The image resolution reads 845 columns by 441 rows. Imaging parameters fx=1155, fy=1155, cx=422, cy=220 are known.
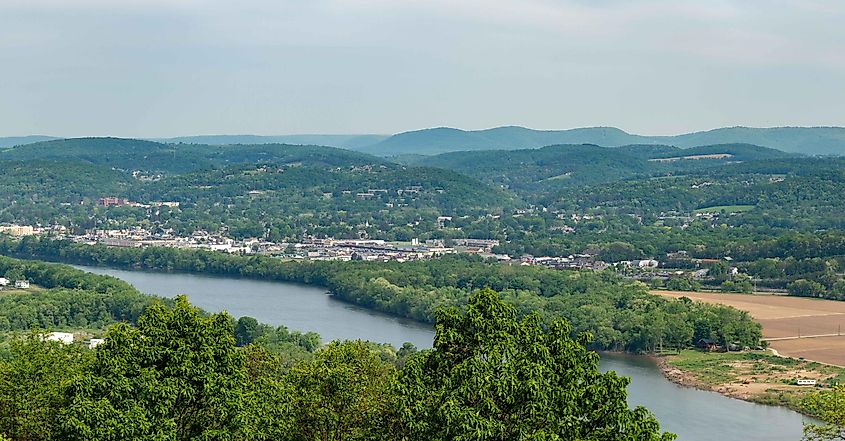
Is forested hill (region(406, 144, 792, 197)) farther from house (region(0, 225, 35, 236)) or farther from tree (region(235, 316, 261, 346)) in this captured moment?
tree (region(235, 316, 261, 346))

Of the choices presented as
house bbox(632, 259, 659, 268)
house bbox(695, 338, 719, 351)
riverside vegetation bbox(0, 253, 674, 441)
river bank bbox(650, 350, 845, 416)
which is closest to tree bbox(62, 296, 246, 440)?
riverside vegetation bbox(0, 253, 674, 441)

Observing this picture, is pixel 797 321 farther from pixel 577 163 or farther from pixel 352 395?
pixel 577 163

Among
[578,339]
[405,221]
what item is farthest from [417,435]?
[405,221]

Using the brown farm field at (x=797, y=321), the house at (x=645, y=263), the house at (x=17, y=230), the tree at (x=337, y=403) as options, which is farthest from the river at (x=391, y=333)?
the house at (x=17, y=230)

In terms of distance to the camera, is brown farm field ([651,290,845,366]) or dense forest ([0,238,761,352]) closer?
brown farm field ([651,290,845,366])

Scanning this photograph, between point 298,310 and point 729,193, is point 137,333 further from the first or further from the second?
point 729,193

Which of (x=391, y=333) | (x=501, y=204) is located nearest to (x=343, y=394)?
(x=391, y=333)
